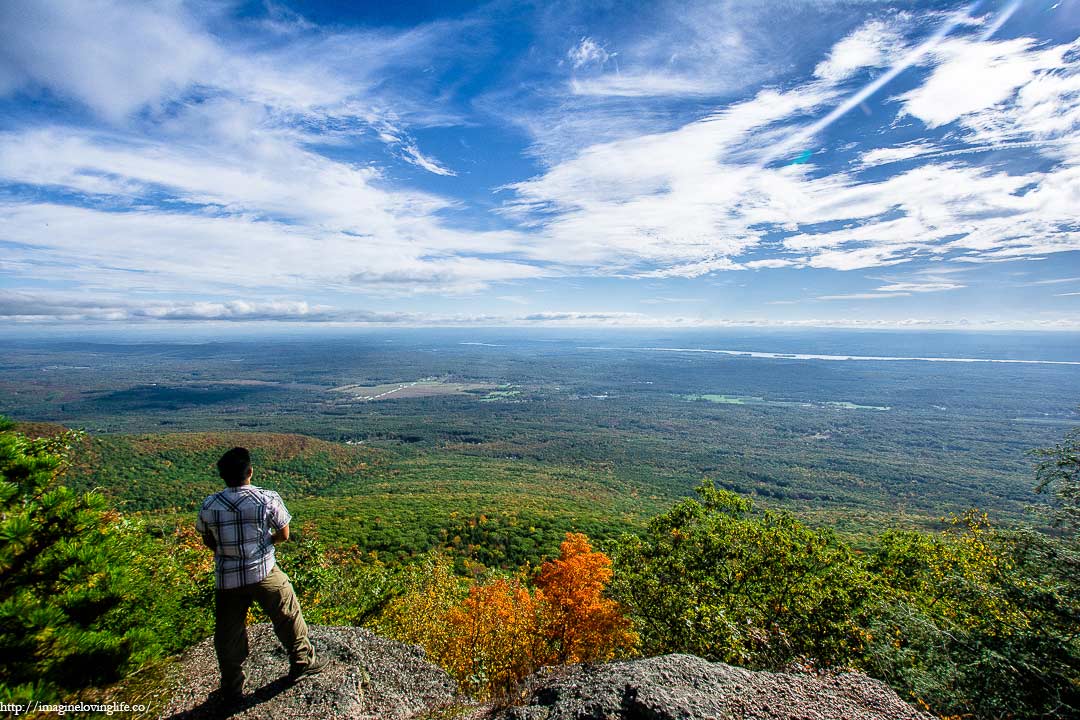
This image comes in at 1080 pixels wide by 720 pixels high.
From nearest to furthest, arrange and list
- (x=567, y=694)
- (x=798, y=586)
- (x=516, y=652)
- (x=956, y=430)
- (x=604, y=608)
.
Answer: (x=567, y=694) → (x=516, y=652) → (x=798, y=586) → (x=604, y=608) → (x=956, y=430)

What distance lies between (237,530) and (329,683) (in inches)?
97.5

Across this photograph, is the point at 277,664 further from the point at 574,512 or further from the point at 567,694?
the point at 574,512

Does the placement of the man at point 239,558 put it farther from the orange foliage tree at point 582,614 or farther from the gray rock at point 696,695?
the orange foliage tree at point 582,614

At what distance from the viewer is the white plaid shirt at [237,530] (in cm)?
438

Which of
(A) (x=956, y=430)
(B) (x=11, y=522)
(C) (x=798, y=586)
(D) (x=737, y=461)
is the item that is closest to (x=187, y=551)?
(B) (x=11, y=522)

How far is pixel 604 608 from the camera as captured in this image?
12.7 metres

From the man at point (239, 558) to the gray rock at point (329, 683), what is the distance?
33cm

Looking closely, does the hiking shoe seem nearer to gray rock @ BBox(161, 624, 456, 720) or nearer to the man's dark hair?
gray rock @ BBox(161, 624, 456, 720)

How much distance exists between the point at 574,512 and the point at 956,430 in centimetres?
16935

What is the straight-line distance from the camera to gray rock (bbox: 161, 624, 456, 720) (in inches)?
187

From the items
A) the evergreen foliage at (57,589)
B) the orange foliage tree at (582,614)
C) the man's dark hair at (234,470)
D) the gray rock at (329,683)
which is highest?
the man's dark hair at (234,470)

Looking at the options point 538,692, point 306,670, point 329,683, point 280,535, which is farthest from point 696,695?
point 280,535

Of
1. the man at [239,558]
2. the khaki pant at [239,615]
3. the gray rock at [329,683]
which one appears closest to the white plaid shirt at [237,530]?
the man at [239,558]

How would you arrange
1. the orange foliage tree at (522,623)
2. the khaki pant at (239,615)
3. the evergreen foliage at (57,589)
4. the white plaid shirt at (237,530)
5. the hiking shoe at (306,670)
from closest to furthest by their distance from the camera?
the evergreen foliage at (57,589) → the white plaid shirt at (237,530) → the khaki pant at (239,615) → the hiking shoe at (306,670) → the orange foliage tree at (522,623)
